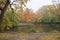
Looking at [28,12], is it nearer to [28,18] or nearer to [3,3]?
[28,18]

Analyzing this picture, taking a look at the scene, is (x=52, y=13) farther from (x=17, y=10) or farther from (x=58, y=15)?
(x=17, y=10)

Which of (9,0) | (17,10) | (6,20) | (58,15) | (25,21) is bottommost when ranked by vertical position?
(25,21)

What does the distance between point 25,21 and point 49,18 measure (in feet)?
50.8

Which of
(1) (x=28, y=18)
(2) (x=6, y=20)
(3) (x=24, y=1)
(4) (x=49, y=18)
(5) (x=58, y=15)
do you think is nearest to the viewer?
(3) (x=24, y=1)

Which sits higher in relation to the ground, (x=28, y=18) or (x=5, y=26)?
(x=5, y=26)

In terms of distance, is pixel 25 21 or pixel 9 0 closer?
pixel 9 0

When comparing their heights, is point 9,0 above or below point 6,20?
above

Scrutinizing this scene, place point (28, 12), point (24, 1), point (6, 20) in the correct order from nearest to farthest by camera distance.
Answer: point (24, 1) < point (6, 20) < point (28, 12)

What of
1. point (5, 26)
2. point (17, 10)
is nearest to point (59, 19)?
point (5, 26)

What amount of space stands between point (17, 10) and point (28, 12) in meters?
71.5

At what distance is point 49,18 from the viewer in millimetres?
80438

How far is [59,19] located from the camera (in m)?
73.6

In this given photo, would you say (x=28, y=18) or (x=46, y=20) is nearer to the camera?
(x=46, y=20)

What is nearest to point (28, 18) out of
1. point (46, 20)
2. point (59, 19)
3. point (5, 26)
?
point (46, 20)
